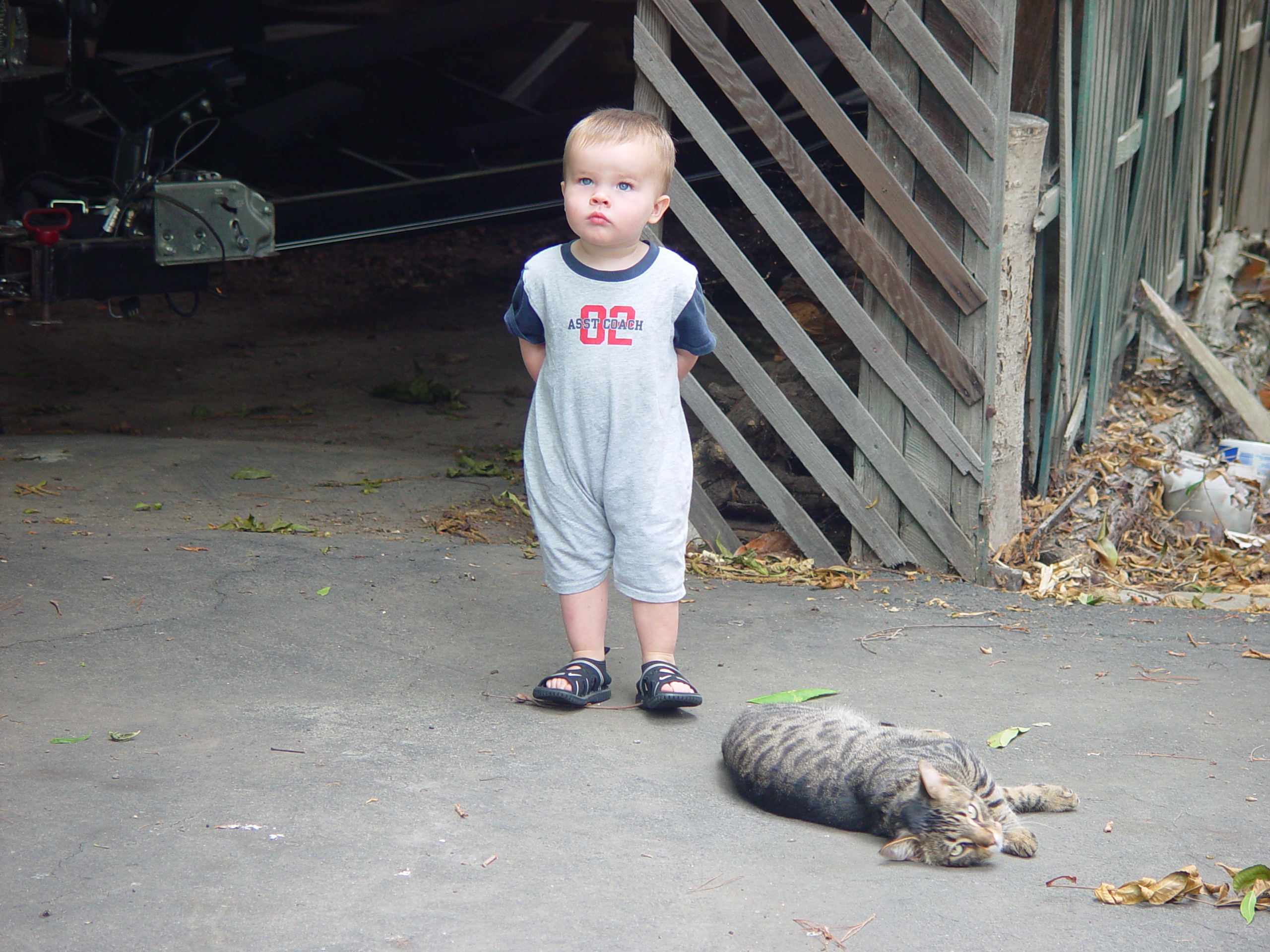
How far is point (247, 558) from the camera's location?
166 inches

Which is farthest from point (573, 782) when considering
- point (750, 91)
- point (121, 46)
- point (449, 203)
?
point (121, 46)

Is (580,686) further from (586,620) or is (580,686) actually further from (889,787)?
(889,787)

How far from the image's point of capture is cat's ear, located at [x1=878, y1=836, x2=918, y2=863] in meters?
2.43

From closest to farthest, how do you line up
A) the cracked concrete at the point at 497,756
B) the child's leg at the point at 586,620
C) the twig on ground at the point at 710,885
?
the cracked concrete at the point at 497,756
the twig on ground at the point at 710,885
the child's leg at the point at 586,620

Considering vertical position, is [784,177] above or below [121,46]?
below

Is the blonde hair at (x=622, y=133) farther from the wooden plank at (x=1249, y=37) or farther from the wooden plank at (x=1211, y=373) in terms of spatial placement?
the wooden plank at (x=1249, y=37)

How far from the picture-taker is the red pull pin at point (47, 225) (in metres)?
4.95

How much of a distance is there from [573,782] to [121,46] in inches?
365

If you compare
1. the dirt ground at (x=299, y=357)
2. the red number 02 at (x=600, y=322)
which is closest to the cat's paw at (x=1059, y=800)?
the red number 02 at (x=600, y=322)

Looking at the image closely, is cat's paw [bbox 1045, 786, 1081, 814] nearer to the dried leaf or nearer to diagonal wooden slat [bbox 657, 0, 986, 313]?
the dried leaf

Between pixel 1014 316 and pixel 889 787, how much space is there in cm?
237

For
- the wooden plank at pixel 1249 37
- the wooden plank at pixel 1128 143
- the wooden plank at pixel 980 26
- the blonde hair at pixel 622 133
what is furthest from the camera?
the wooden plank at pixel 1249 37

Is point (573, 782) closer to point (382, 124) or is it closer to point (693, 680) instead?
point (693, 680)

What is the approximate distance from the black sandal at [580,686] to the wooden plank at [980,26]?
7.74ft
